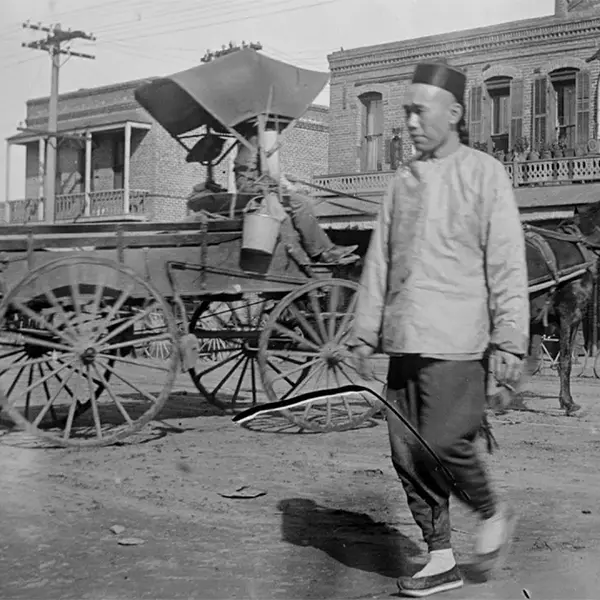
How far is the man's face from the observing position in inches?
179

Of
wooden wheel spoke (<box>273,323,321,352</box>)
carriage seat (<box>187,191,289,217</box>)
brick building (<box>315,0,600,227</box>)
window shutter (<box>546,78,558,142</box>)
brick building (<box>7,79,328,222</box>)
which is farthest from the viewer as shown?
brick building (<box>7,79,328,222</box>)

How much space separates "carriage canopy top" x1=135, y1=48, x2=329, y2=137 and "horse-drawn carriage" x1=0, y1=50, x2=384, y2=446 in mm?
12

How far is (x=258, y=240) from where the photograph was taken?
9039 millimetres

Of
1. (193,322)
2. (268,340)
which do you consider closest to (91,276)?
(268,340)

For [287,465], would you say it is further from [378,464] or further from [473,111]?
[473,111]

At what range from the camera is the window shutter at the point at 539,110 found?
25.5m

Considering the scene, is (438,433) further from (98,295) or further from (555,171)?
(555,171)

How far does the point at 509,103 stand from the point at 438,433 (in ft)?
75.3

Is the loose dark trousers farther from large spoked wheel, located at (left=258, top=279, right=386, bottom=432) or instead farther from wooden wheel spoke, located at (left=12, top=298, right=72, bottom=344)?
large spoked wheel, located at (left=258, top=279, right=386, bottom=432)

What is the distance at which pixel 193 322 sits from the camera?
34.4 ft

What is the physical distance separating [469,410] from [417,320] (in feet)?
1.37

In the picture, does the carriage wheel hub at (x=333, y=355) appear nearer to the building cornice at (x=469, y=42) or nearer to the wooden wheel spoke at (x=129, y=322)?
the wooden wheel spoke at (x=129, y=322)

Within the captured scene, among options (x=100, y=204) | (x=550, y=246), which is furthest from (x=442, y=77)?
(x=100, y=204)

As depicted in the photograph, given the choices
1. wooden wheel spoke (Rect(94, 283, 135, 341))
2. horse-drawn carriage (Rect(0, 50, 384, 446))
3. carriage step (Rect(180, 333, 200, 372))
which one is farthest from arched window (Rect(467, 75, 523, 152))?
wooden wheel spoke (Rect(94, 283, 135, 341))
